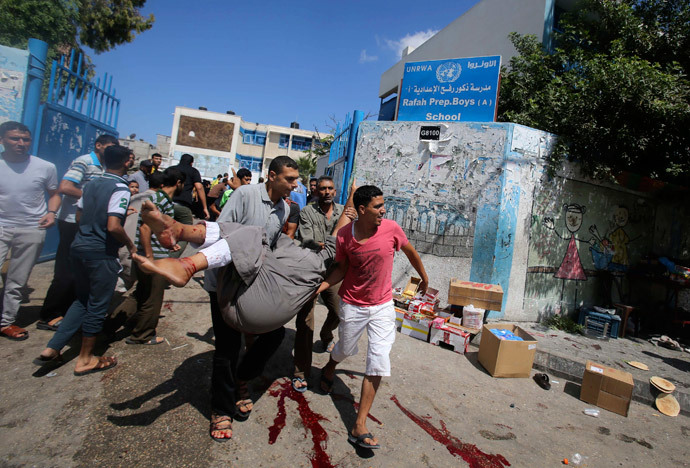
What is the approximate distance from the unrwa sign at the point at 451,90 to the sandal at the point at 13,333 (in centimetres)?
627

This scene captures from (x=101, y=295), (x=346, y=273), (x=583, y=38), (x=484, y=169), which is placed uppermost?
(x=583, y=38)

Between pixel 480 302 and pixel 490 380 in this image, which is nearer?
pixel 490 380

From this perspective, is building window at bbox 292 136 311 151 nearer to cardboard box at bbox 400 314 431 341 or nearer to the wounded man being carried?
cardboard box at bbox 400 314 431 341

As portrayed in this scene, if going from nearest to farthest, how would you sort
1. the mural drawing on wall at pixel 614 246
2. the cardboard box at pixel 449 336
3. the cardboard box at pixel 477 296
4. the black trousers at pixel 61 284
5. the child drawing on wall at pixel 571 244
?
the black trousers at pixel 61 284 < the cardboard box at pixel 449 336 < the cardboard box at pixel 477 296 < the child drawing on wall at pixel 571 244 < the mural drawing on wall at pixel 614 246

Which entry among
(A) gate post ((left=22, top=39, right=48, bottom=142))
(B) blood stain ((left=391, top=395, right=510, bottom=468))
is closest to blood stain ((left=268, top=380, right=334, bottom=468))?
(B) blood stain ((left=391, top=395, right=510, bottom=468))

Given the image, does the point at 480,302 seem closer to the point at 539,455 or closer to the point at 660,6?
the point at 539,455

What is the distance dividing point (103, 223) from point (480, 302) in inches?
186

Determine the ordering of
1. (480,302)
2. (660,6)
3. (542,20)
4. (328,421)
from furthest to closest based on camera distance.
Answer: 1. (542,20)
2. (660,6)
3. (480,302)
4. (328,421)

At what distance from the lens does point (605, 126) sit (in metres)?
6.45

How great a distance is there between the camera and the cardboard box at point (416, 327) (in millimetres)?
5023

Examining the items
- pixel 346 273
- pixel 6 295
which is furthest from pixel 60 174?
pixel 346 273

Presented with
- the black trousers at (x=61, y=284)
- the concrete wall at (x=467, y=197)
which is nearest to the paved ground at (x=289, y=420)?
the black trousers at (x=61, y=284)

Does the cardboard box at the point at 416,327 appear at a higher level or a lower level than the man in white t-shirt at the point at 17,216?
lower

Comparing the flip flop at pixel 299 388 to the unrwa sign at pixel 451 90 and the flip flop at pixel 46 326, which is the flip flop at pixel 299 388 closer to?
the flip flop at pixel 46 326
